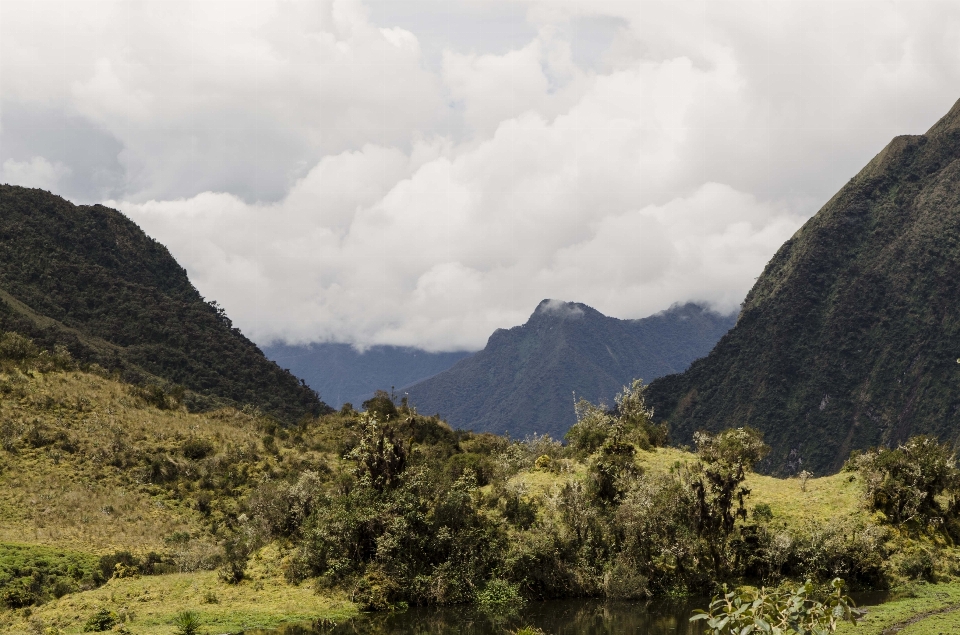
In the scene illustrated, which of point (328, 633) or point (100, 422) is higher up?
point (100, 422)

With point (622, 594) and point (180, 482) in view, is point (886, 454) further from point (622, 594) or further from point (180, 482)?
point (180, 482)

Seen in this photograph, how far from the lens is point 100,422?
59.4 metres

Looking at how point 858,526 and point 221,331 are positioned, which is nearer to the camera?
point 858,526

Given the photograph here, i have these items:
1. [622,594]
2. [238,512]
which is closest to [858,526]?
[622,594]

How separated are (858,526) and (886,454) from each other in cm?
604

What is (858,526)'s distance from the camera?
35562mm

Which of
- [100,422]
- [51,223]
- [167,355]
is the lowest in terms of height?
[100,422]

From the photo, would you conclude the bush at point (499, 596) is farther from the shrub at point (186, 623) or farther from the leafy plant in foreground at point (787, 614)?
the leafy plant in foreground at point (787, 614)

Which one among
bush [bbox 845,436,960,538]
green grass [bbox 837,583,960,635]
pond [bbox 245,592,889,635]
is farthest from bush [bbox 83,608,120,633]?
bush [bbox 845,436,960,538]

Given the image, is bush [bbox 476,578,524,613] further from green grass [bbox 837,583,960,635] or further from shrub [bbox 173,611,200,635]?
green grass [bbox 837,583,960,635]

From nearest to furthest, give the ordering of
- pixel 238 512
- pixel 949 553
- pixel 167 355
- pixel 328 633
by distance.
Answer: pixel 328 633
pixel 949 553
pixel 238 512
pixel 167 355

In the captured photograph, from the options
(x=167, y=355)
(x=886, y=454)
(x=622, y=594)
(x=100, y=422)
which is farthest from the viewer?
(x=167, y=355)

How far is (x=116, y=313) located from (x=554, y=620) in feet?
422

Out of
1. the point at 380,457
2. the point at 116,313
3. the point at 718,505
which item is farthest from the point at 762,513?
the point at 116,313
